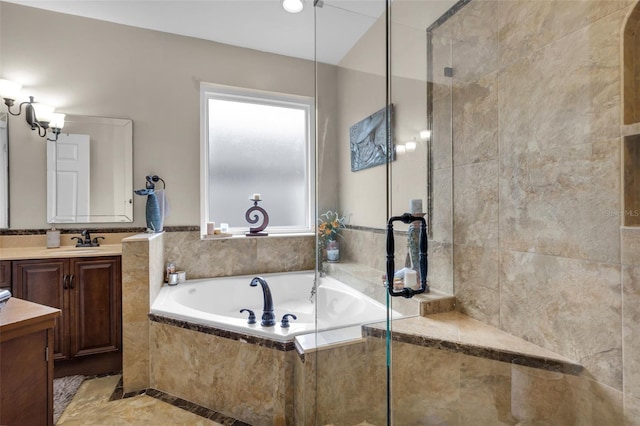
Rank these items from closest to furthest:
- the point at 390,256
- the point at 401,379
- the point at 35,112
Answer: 1. the point at 390,256
2. the point at 401,379
3. the point at 35,112

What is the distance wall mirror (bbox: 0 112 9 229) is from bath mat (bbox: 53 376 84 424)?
127 cm

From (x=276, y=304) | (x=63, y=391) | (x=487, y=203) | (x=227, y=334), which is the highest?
(x=487, y=203)

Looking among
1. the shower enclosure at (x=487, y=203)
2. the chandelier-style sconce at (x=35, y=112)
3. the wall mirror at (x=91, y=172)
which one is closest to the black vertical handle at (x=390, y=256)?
the shower enclosure at (x=487, y=203)

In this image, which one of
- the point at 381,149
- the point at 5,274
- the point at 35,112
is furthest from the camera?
the point at 35,112

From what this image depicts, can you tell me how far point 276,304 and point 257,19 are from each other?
97.1 inches

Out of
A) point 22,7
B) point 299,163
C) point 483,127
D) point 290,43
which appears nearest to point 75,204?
point 22,7

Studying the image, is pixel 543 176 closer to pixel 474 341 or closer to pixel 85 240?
pixel 474 341

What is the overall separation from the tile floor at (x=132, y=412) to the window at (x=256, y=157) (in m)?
1.38

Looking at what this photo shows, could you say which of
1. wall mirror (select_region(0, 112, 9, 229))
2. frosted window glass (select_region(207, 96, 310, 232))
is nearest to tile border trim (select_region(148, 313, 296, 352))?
frosted window glass (select_region(207, 96, 310, 232))

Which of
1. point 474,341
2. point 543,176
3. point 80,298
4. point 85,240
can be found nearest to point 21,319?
point 80,298

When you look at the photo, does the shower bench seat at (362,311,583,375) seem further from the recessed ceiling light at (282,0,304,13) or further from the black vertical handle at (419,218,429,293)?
the recessed ceiling light at (282,0,304,13)

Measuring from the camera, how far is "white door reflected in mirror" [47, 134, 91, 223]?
2387 mm

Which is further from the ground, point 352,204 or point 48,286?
point 352,204

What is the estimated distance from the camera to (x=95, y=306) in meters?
2.13
